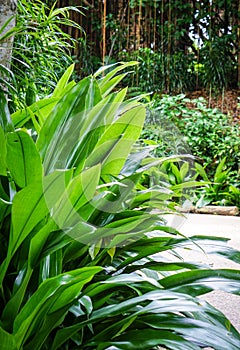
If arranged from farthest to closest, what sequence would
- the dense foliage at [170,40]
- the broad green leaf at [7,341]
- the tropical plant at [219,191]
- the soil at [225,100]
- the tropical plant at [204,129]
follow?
the dense foliage at [170,40] → the soil at [225,100] → the tropical plant at [204,129] → the tropical plant at [219,191] → the broad green leaf at [7,341]

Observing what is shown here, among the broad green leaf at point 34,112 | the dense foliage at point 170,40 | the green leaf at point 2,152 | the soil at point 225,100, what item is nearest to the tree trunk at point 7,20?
the broad green leaf at point 34,112

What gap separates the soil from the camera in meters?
5.91

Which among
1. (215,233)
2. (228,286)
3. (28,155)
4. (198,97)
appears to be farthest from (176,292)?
(198,97)

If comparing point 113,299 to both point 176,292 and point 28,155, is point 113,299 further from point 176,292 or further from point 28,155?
point 28,155

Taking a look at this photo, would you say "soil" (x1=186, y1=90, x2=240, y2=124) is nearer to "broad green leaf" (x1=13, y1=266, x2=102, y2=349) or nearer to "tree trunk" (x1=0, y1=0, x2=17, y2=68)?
"tree trunk" (x1=0, y1=0, x2=17, y2=68)

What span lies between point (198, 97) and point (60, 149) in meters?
5.28

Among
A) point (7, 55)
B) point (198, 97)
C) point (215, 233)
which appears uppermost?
point (7, 55)

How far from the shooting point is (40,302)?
2.63ft

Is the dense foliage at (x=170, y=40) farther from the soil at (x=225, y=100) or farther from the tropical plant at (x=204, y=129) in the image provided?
the tropical plant at (x=204, y=129)

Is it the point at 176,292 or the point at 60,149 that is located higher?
the point at 60,149

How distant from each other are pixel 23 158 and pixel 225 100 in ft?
18.0

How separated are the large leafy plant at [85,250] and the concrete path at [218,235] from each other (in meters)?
0.43

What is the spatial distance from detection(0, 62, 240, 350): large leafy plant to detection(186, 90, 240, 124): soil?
16.2ft

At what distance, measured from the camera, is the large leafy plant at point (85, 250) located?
2.69 ft
